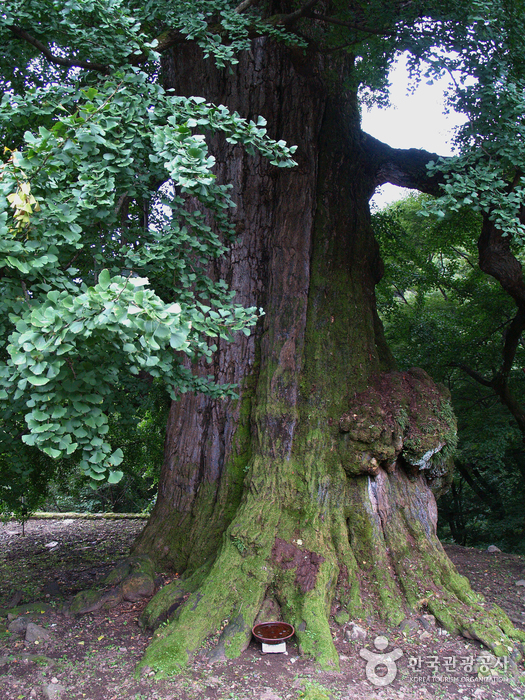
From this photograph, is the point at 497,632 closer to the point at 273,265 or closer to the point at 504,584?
the point at 504,584

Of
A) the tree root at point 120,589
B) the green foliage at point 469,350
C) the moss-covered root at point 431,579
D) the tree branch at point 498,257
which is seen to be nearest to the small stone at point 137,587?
the tree root at point 120,589

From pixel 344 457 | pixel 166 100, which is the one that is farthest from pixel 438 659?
pixel 166 100

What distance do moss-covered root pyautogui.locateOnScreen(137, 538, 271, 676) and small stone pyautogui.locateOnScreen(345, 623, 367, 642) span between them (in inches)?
25.1

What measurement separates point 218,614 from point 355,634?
942 mm

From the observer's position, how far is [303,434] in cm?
424

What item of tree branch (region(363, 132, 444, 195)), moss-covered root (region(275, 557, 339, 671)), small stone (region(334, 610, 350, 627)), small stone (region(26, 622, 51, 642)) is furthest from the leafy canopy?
small stone (region(334, 610, 350, 627))

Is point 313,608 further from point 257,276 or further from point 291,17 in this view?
point 291,17

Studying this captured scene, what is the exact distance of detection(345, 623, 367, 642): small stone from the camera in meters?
3.46

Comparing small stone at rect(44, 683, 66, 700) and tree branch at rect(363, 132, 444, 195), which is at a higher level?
tree branch at rect(363, 132, 444, 195)

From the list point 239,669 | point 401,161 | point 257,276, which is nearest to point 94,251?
point 257,276

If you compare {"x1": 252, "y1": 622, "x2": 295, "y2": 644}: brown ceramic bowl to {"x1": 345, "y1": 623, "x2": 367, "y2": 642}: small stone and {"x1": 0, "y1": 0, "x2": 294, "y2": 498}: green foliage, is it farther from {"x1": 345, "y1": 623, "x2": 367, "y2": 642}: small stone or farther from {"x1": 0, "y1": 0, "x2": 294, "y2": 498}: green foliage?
{"x1": 0, "y1": 0, "x2": 294, "y2": 498}: green foliage

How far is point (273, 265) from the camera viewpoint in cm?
475

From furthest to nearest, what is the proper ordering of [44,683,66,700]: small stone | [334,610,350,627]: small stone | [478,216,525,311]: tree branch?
[478,216,525,311]: tree branch < [334,610,350,627]: small stone < [44,683,66,700]: small stone

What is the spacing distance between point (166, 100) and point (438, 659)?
12.2 feet
